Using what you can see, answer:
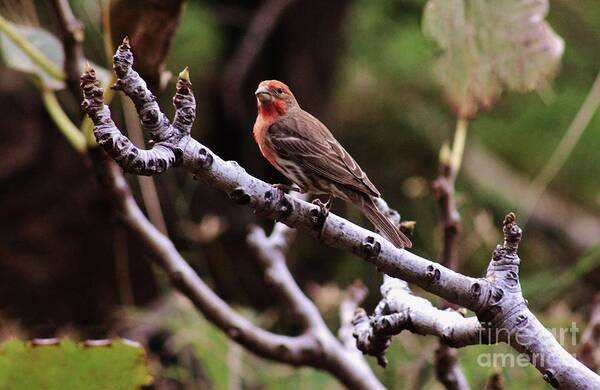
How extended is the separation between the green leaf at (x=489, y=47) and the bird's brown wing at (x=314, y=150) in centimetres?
31

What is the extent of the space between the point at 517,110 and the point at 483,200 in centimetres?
45

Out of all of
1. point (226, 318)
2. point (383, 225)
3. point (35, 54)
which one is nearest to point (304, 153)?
point (383, 225)

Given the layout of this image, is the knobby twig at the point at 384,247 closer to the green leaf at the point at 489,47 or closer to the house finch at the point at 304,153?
the house finch at the point at 304,153

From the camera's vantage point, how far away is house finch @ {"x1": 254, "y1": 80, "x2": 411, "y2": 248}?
153 centimetres

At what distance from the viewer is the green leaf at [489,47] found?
176 centimetres

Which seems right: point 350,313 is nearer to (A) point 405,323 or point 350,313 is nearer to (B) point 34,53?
(A) point 405,323

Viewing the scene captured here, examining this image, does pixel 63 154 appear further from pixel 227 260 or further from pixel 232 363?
pixel 232 363

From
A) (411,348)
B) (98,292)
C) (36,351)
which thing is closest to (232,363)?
(411,348)

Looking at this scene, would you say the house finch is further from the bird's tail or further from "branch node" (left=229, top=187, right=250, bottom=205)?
"branch node" (left=229, top=187, right=250, bottom=205)

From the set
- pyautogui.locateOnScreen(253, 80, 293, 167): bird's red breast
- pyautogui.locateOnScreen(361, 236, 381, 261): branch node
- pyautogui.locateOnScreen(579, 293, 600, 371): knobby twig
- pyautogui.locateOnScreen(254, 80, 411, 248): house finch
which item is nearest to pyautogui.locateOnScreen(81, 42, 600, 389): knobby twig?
pyautogui.locateOnScreen(361, 236, 381, 261): branch node

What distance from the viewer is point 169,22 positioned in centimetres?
158

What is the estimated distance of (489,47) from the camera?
178cm

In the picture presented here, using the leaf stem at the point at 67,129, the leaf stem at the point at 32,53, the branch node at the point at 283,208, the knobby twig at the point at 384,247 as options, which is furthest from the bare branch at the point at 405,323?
the leaf stem at the point at 32,53

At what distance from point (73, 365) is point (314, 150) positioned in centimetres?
55
